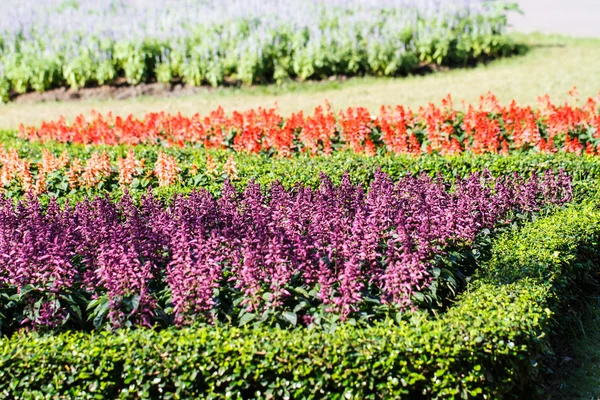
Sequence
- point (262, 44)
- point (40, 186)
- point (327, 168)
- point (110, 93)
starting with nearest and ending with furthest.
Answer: point (327, 168) < point (40, 186) < point (262, 44) < point (110, 93)

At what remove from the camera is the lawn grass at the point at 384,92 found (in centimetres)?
1499

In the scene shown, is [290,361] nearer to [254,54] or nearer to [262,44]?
[254,54]

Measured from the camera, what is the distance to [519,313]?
5.49 metres

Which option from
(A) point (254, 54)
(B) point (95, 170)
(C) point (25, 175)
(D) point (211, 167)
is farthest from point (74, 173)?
(A) point (254, 54)

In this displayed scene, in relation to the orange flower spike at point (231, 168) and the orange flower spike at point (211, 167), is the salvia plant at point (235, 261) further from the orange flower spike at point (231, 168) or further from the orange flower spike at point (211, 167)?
the orange flower spike at point (211, 167)

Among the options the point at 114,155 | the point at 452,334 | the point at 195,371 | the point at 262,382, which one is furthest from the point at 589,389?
the point at 114,155

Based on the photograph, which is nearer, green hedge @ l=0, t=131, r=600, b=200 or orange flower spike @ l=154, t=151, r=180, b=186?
green hedge @ l=0, t=131, r=600, b=200

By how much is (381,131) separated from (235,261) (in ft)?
19.0

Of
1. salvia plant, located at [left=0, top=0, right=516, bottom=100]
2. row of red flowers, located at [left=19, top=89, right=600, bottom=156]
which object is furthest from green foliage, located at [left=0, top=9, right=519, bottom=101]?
row of red flowers, located at [left=19, top=89, right=600, bottom=156]

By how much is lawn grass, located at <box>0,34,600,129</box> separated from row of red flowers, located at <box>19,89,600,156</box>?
3062mm

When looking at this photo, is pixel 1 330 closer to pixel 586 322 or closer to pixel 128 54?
pixel 586 322

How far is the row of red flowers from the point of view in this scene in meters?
10.8

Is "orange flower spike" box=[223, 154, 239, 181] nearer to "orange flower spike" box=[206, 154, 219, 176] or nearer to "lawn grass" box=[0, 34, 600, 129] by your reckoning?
"orange flower spike" box=[206, 154, 219, 176]

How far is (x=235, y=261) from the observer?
624 cm
